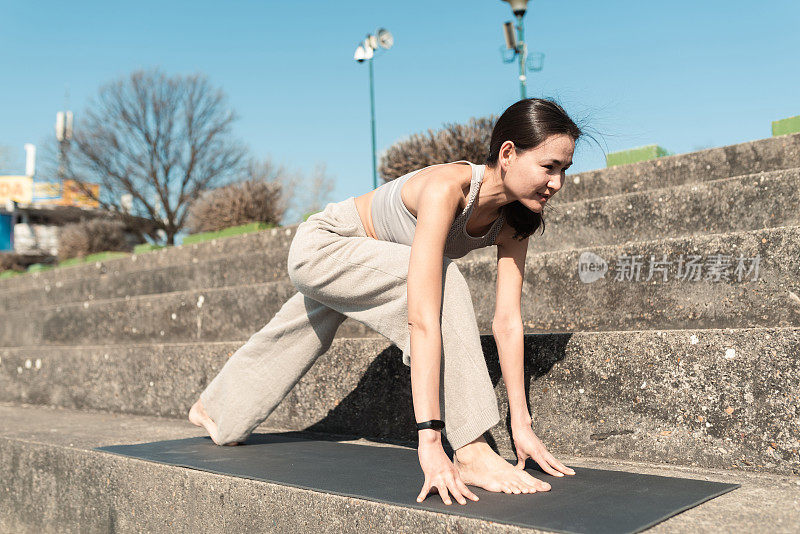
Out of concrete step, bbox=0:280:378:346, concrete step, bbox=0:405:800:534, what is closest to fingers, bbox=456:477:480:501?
concrete step, bbox=0:405:800:534

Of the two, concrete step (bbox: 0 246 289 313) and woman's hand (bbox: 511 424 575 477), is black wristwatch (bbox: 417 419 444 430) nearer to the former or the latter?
woman's hand (bbox: 511 424 575 477)

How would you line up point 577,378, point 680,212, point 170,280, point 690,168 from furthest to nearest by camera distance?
1. point 170,280
2. point 690,168
3. point 680,212
4. point 577,378

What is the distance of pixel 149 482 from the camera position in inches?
93.7

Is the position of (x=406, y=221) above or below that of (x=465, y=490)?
above

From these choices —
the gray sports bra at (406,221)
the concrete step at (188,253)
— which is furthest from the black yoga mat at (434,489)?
the concrete step at (188,253)

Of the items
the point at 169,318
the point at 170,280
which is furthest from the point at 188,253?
the point at 169,318

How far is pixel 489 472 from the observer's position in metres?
1.79

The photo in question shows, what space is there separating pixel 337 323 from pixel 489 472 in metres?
0.95

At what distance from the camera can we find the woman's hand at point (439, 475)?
5.44 feet

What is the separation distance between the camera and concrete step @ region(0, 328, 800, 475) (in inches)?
72.7

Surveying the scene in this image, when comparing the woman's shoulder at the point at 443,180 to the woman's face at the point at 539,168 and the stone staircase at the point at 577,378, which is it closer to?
the woman's face at the point at 539,168

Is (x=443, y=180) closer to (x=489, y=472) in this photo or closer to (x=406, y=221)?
(x=406, y=221)

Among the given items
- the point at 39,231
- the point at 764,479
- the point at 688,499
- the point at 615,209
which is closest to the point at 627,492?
the point at 688,499

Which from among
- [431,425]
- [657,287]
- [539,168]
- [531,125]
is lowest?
[431,425]
